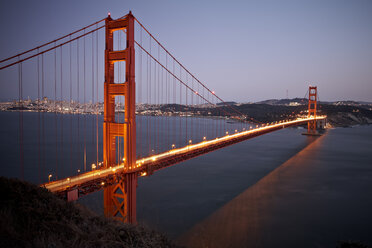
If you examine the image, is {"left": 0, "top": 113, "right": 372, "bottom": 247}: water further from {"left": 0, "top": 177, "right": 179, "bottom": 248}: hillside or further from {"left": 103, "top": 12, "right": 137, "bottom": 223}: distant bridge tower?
{"left": 0, "top": 177, "right": 179, "bottom": 248}: hillside

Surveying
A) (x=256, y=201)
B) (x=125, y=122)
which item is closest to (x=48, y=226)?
(x=125, y=122)

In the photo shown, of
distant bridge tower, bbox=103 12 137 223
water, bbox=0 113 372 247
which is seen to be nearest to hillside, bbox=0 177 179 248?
distant bridge tower, bbox=103 12 137 223

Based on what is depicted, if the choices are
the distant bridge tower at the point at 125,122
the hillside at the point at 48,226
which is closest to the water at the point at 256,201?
the distant bridge tower at the point at 125,122

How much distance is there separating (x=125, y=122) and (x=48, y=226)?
4.83 m

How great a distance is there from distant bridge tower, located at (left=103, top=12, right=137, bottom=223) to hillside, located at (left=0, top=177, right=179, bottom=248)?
3.62 m

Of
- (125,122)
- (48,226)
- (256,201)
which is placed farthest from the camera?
(256,201)

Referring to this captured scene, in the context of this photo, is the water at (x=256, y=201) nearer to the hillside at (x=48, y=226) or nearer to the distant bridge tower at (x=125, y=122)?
the distant bridge tower at (x=125, y=122)

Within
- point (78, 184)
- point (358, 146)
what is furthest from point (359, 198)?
point (358, 146)

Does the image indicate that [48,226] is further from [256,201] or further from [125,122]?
[256,201]

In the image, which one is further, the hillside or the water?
the water

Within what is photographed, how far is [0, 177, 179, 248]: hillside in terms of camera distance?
3.21m

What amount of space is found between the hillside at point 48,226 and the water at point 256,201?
5.41 metres

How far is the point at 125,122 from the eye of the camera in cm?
835

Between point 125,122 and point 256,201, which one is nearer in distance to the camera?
point 125,122
